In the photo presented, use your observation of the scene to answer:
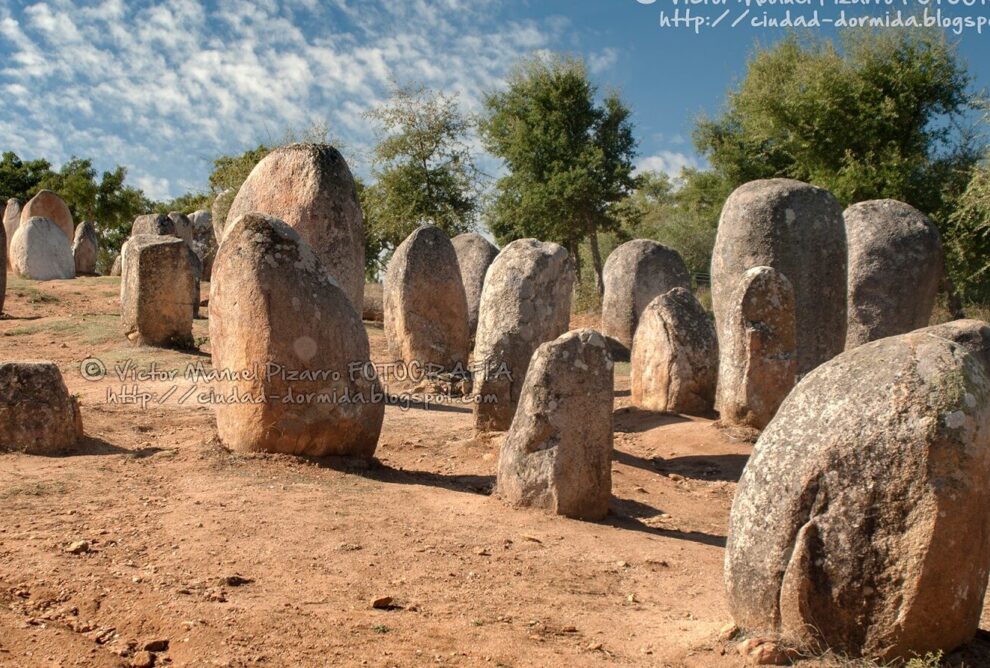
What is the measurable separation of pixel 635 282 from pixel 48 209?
19262mm

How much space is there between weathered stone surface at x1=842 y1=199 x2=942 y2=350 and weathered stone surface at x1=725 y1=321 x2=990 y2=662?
428 inches

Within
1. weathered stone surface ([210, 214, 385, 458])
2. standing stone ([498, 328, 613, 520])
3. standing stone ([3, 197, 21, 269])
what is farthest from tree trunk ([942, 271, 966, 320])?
standing stone ([3, 197, 21, 269])

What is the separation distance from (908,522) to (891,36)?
67.0 feet

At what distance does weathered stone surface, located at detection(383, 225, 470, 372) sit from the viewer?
539 inches

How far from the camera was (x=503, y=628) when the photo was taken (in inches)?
178

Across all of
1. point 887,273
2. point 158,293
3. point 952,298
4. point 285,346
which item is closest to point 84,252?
point 158,293

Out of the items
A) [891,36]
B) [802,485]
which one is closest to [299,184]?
[802,485]

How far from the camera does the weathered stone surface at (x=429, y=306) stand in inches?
539

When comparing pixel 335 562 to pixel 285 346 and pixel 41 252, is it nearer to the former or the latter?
pixel 285 346

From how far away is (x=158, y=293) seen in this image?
1422cm

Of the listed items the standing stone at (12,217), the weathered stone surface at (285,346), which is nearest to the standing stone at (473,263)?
the weathered stone surface at (285,346)

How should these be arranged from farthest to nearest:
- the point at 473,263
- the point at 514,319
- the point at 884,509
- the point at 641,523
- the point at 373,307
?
1. the point at 373,307
2. the point at 473,263
3. the point at 514,319
4. the point at 641,523
5. the point at 884,509

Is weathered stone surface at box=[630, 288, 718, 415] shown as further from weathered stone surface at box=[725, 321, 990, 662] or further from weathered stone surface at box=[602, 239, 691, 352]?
weathered stone surface at box=[725, 321, 990, 662]

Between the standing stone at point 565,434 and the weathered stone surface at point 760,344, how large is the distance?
3166 millimetres
